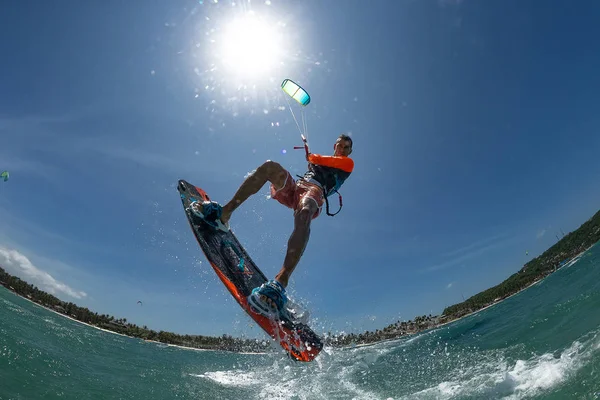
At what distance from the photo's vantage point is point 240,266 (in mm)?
6258

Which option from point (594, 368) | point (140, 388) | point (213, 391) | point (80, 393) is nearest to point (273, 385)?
point (213, 391)

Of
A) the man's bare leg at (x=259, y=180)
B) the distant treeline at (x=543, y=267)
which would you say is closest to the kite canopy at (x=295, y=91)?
the man's bare leg at (x=259, y=180)

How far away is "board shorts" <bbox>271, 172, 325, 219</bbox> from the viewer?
211 inches

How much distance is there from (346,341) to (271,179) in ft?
257

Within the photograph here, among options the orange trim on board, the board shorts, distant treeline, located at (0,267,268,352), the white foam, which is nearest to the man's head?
the board shorts

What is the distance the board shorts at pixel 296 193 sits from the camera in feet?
17.6

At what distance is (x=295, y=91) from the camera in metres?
6.88

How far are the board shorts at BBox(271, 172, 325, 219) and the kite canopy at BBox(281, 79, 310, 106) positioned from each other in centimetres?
196

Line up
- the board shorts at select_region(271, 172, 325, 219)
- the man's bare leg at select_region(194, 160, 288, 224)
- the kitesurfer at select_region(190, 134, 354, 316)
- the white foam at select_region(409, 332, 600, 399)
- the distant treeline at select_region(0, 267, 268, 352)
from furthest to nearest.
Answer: the distant treeline at select_region(0, 267, 268, 352) < the man's bare leg at select_region(194, 160, 288, 224) < the board shorts at select_region(271, 172, 325, 219) < the white foam at select_region(409, 332, 600, 399) < the kitesurfer at select_region(190, 134, 354, 316)

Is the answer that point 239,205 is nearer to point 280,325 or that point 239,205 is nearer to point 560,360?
point 280,325

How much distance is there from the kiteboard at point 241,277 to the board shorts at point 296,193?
4.86 ft

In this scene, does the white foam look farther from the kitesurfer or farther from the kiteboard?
the kitesurfer

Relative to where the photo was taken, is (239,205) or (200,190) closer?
(239,205)

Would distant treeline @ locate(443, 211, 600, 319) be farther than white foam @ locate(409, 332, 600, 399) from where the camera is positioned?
Yes
